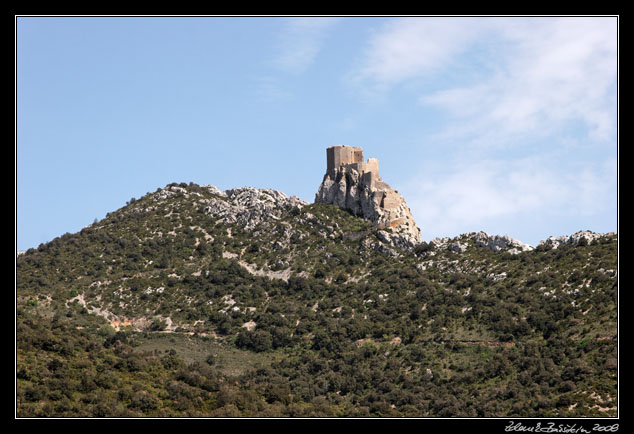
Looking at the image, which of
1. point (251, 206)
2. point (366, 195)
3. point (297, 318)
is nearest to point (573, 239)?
point (366, 195)

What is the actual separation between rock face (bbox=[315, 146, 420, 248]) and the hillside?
4.59 feet

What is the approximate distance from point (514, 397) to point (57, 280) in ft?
199

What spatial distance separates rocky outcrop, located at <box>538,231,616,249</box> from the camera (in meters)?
98.6

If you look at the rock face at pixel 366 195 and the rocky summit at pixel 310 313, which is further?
the rock face at pixel 366 195

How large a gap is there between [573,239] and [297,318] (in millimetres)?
32348

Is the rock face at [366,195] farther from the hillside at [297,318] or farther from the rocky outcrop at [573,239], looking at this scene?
the rocky outcrop at [573,239]

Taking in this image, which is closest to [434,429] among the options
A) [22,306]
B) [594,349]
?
[594,349]

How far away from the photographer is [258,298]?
107750mm

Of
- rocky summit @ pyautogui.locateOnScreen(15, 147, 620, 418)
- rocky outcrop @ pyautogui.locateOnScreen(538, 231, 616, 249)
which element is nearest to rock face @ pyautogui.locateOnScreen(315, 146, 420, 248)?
rocky summit @ pyautogui.locateOnScreen(15, 147, 620, 418)

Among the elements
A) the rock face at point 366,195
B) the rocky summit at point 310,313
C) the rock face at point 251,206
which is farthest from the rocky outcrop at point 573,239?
the rock face at point 251,206

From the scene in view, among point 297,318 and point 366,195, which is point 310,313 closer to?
point 297,318

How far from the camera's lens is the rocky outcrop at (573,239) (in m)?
98.6

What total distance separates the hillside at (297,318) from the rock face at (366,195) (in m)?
1.40

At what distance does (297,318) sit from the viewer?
102250 millimetres
